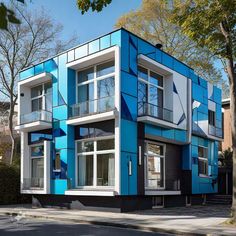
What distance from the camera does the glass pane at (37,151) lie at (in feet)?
79.9

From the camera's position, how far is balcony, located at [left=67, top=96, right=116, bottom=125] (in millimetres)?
19484

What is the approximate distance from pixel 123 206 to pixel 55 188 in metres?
4.64

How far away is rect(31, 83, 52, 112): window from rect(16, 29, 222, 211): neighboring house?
6 centimetres

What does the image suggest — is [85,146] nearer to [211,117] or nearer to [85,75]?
[85,75]

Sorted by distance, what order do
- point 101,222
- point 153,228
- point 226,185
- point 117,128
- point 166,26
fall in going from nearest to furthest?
1. point 153,228
2. point 101,222
3. point 117,128
4. point 226,185
5. point 166,26

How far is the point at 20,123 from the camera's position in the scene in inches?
984

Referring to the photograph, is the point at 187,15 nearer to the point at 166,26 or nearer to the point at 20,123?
the point at 20,123

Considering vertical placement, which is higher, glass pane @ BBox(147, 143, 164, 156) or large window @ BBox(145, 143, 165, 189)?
glass pane @ BBox(147, 143, 164, 156)

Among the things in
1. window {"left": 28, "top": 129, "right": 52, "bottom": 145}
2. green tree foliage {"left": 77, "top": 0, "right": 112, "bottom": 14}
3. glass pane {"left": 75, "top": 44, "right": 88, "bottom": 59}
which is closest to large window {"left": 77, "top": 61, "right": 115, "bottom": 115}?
glass pane {"left": 75, "top": 44, "right": 88, "bottom": 59}

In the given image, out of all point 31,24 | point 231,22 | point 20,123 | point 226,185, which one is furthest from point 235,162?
point 31,24

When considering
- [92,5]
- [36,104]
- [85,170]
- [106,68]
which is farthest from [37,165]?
[92,5]

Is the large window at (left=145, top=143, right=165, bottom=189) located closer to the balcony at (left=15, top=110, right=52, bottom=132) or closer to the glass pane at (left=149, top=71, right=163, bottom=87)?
the glass pane at (left=149, top=71, right=163, bottom=87)

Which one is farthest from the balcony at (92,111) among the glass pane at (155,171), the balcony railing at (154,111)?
the glass pane at (155,171)

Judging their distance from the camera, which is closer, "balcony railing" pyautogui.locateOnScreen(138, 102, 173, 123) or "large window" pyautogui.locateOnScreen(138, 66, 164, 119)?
"balcony railing" pyautogui.locateOnScreen(138, 102, 173, 123)
